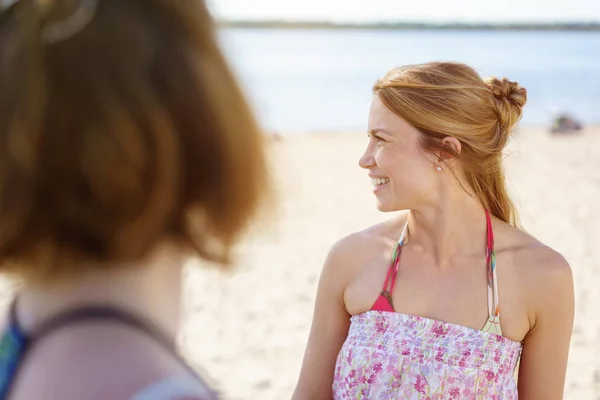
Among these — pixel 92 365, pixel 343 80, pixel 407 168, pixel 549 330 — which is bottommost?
pixel 343 80

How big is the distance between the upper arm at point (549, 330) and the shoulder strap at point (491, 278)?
107 millimetres

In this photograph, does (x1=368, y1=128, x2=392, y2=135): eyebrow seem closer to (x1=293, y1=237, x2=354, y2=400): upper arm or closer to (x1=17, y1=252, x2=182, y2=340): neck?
(x1=293, y1=237, x2=354, y2=400): upper arm

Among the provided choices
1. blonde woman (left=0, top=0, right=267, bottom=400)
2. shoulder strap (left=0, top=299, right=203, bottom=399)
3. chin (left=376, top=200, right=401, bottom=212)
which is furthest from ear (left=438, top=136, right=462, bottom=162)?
shoulder strap (left=0, top=299, right=203, bottom=399)

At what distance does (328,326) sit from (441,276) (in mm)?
409

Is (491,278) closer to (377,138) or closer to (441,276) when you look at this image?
(441,276)

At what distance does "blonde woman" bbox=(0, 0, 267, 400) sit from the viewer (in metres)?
0.75

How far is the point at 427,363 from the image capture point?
213 cm

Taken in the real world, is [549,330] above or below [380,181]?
below

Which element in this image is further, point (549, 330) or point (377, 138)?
point (377, 138)

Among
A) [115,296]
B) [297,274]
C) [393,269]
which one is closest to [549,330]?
[393,269]

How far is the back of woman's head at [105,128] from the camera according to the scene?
76 cm

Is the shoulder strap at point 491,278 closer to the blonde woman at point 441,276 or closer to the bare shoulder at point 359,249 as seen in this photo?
the blonde woman at point 441,276

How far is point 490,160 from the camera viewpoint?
90.9 inches

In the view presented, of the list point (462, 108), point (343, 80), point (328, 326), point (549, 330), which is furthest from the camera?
point (343, 80)
